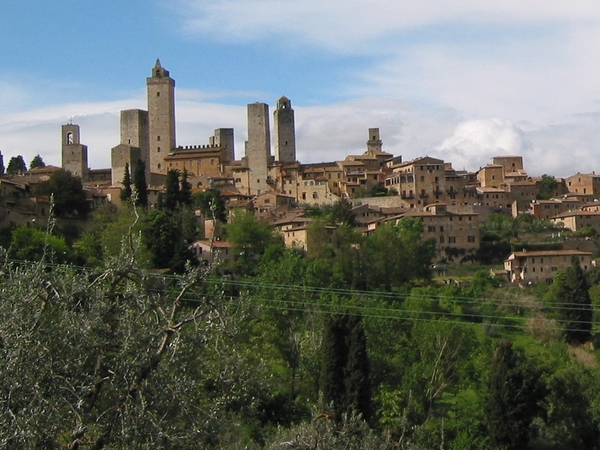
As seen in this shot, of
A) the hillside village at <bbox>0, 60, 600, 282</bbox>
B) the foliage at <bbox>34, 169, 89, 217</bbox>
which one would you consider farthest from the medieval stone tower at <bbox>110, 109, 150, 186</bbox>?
the foliage at <bbox>34, 169, 89, 217</bbox>

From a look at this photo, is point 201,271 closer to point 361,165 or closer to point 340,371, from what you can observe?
point 340,371

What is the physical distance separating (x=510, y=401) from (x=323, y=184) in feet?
181

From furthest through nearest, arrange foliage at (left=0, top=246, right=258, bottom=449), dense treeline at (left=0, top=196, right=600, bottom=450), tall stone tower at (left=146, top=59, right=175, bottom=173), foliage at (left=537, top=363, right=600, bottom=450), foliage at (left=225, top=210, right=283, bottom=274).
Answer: tall stone tower at (left=146, top=59, right=175, bottom=173), foliage at (left=225, top=210, right=283, bottom=274), foliage at (left=537, top=363, right=600, bottom=450), dense treeline at (left=0, top=196, right=600, bottom=450), foliage at (left=0, top=246, right=258, bottom=449)

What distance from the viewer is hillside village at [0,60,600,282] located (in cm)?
7538

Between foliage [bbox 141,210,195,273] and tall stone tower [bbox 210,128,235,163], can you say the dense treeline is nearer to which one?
foliage [bbox 141,210,195,273]

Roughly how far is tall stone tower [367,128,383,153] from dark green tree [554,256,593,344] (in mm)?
57194

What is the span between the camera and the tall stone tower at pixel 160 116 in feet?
332

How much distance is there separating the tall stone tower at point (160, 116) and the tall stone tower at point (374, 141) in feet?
69.7

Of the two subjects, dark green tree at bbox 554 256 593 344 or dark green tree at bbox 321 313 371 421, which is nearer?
dark green tree at bbox 321 313 371 421

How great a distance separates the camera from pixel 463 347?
43625mm

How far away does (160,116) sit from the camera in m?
104

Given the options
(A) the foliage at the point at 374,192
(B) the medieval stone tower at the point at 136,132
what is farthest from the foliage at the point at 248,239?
(B) the medieval stone tower at the point at 136,132

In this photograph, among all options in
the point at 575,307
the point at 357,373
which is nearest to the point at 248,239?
the point at 575,307

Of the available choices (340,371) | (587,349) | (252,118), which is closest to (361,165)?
(252,118)
